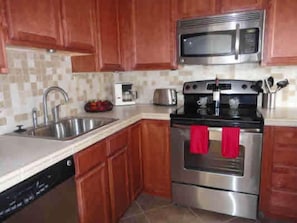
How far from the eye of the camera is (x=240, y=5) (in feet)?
6.62

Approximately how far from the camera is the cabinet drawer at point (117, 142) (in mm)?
1758

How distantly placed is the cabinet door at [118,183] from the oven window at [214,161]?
565 mm

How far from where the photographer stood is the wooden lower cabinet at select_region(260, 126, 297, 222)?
182 centimetres

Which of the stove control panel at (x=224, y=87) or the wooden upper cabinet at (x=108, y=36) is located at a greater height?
the wooden upper cabinet at (x=108, y=36)

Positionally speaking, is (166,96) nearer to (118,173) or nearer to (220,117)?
(220,117)

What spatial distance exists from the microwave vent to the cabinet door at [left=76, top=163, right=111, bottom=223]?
4.88ft

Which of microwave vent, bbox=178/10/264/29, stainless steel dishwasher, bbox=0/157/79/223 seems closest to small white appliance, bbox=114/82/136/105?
microwave vent, bbox=178/10/264/29

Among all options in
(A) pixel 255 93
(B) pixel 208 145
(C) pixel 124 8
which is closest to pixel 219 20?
(A) pixel 255 93

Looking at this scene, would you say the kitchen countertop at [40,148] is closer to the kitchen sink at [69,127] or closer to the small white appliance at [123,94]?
the kitchen sink at [69,127]

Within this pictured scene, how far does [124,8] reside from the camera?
2385 millimetres

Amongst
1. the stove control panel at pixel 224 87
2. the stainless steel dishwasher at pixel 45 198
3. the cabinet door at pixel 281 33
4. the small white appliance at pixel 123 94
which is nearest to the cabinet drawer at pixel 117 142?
the stainless steel dishwasher at pixel 45 198

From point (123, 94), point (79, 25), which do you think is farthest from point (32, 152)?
point (123, 94)

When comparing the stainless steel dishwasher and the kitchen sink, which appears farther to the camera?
the kitchen sink

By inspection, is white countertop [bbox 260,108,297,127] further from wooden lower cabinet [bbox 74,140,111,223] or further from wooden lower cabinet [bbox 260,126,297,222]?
wooden lower cabinet [bbox 74,140,111,223]
